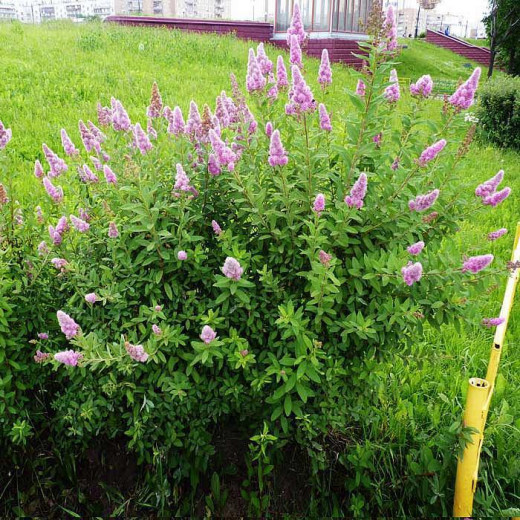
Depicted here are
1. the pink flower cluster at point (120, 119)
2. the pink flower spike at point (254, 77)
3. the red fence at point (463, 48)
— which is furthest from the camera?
the red fence at point (463, 48)

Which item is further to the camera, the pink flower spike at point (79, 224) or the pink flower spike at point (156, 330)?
the pink flower spike at point (79, 224)

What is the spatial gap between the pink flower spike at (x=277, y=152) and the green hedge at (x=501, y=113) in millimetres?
8705

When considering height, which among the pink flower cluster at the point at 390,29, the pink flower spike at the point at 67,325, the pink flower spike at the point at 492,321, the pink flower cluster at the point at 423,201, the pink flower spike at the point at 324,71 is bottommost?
the pink flower spike at the point at 492,321

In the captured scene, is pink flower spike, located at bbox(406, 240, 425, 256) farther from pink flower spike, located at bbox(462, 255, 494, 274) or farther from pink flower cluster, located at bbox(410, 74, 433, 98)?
pink flower cluster, located at bbox(410, 74, 433, 98)

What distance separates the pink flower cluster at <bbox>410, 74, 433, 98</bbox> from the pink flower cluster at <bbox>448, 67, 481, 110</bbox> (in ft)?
0.32

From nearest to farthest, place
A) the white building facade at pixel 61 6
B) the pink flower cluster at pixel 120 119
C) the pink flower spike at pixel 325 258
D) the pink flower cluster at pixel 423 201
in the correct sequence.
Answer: the pink flower spike at pixel 325 258 < the pink flower cluster at pixel 423 201 < the pink flower cluster at pixel 120 119 < the white building facade at pixel 61 6

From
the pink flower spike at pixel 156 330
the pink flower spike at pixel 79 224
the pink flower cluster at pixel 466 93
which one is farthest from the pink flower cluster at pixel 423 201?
the pink flower spike at pixel 79 224

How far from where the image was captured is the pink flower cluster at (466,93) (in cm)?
197

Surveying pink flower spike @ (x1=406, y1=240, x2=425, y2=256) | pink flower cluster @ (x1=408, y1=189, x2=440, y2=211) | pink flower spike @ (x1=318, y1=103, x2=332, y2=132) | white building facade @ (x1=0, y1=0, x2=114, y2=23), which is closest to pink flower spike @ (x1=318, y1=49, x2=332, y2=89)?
pink flower spike @ (x1=318, y1=103, x2=332, y2=132)

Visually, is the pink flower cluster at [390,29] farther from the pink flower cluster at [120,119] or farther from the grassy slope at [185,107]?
the pink flower cluster at [120,119]

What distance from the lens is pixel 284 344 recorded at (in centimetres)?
208

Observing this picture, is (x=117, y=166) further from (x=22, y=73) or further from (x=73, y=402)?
(x=22, y=73)

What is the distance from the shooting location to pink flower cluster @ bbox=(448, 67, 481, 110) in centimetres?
197

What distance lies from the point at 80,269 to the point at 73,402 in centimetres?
59
